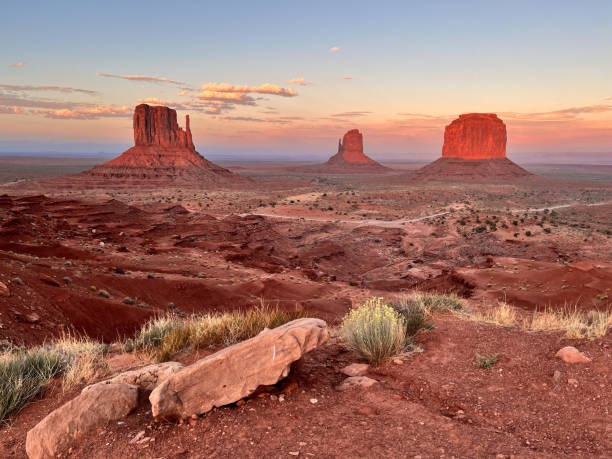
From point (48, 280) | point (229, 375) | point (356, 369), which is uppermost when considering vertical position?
point (229, 375)

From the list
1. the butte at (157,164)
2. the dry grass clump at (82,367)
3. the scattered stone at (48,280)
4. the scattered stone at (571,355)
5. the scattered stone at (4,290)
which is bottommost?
the scattered stone at (48,280)

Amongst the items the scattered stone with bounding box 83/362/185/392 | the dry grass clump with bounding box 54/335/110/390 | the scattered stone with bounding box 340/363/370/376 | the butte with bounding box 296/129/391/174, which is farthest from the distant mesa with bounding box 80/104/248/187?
the scattered stone with bounding box 340/363/370/376

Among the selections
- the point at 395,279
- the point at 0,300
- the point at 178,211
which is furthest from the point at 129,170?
the point at 0,300

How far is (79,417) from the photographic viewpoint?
12.7 ft

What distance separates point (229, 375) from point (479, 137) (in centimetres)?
13546

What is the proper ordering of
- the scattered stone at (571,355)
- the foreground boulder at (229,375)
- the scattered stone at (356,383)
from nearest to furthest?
the foreground boulder at (229,375), the scattered stone at (356,383), the scattered stone at (571,355)

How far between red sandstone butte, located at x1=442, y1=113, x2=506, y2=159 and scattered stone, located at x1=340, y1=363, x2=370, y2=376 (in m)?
131

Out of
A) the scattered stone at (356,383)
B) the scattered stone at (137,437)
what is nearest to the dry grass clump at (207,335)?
the scattered stone at (356,383)

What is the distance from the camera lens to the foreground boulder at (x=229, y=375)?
3822mm

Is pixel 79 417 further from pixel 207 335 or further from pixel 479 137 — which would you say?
pixel 479 137

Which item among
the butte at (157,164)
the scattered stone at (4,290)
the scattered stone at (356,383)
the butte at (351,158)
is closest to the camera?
the scattered stone at (356,383)

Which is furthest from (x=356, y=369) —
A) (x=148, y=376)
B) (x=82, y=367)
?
(x=82, y=367)

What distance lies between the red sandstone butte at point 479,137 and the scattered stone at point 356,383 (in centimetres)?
13096

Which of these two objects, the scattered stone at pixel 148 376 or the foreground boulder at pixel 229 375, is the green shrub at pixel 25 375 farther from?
the foreground boulder at pixel 229 375
